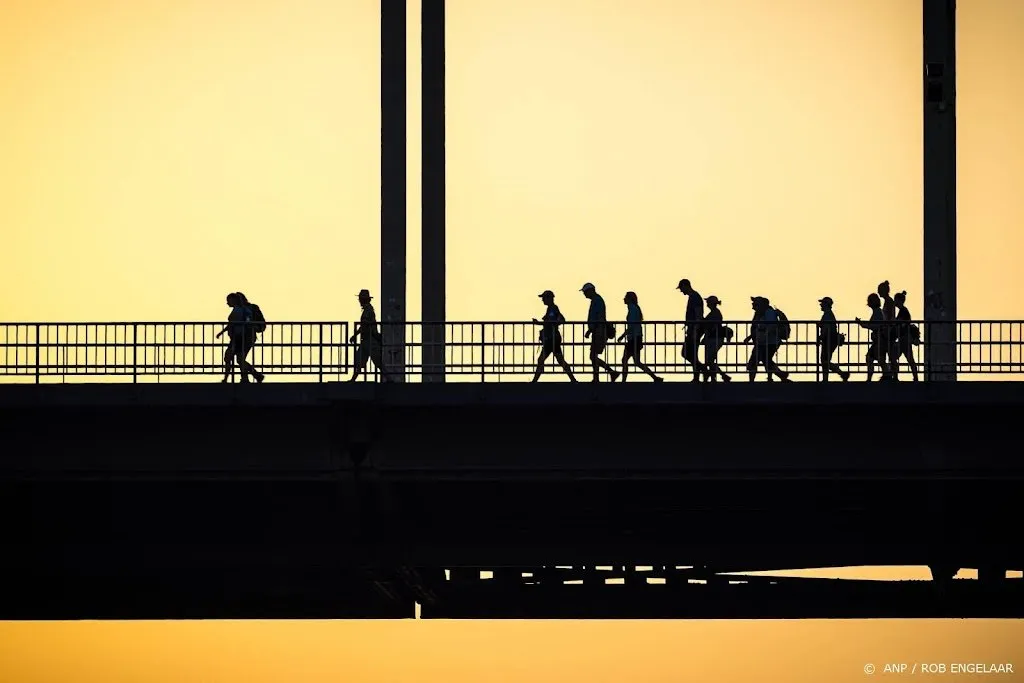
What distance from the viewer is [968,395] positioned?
130 feet

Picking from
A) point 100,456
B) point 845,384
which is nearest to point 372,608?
point 100,456

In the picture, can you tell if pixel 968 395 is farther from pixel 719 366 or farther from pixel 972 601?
pixel 972 601

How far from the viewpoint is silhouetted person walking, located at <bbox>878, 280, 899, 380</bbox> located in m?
41.1

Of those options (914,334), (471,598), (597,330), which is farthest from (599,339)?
(471,598)

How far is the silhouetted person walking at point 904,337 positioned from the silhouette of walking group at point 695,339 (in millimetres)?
16

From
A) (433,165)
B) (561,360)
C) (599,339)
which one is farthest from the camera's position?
(433,165)

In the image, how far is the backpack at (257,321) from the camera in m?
41.5

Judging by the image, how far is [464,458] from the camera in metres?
40.7

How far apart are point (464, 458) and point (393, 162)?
8.14 meters

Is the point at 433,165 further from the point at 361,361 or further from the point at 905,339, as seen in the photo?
the point at 905,339

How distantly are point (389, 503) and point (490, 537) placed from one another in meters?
2.38

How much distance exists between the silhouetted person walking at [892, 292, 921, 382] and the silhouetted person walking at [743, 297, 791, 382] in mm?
1884

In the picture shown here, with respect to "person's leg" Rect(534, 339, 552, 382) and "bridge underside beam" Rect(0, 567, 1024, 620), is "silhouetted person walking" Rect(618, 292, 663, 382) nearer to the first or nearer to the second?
"person's leg" Rect(534, 339, 552, 382)

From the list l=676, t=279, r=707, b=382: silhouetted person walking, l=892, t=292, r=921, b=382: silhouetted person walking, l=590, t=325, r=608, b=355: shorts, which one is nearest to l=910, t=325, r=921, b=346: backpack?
l=892, t=292, r=921, b=382: silhouetted person walking
